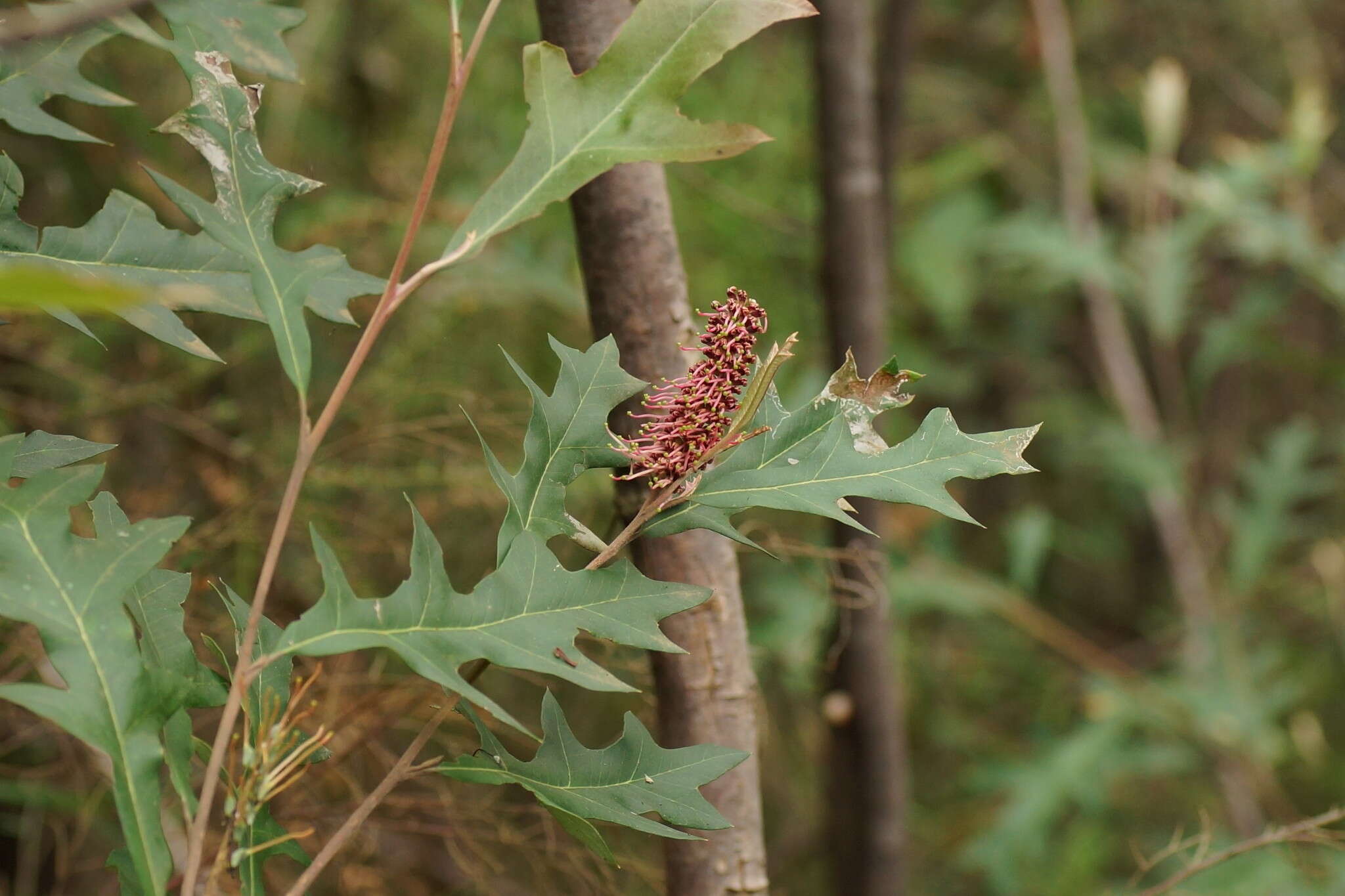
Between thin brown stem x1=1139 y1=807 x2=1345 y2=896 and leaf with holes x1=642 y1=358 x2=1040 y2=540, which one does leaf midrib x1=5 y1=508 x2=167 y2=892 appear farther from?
thin brown stem x1=1139 y1=807 x2=1345 y2=896

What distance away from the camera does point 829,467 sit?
1.28 ft

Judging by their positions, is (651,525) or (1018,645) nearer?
(651,525)

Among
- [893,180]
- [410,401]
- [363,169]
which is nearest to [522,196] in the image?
[410,401]

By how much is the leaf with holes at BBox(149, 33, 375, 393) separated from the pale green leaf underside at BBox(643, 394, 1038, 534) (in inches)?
5.8

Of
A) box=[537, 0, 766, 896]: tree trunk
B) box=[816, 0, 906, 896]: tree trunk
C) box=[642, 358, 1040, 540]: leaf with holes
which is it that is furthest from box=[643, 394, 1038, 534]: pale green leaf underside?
box=[816, 0, 906, 896]: tree trunk

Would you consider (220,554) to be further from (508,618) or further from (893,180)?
(893,180)

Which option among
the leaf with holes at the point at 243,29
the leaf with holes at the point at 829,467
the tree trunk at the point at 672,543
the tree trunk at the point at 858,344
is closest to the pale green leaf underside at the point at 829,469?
the leaf with holes at the point at 829,467

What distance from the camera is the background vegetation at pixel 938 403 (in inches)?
33.6

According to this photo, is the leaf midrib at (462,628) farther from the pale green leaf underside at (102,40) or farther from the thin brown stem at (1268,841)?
the thin brown stem at (1268,841)

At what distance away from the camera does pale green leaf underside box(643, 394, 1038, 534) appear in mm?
375

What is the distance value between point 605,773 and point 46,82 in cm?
36

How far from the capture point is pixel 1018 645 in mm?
1611

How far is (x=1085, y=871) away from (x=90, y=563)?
3.90 ft

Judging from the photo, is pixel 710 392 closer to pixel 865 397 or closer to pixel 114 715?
pixel 865 397
